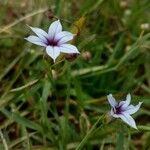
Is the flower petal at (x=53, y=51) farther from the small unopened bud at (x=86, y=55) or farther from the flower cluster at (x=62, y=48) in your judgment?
the small unopened bud at (x=86, y=55)

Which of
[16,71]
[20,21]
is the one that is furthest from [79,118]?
[20,21]

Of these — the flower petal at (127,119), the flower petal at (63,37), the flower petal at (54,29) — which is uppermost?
the flower petal at (54,29)

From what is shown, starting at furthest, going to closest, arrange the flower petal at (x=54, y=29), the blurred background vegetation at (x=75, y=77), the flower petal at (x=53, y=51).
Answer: the blurred background vegetation at (x=75, y=77) → the flower petal at (x=54, y=29) → the flower petal at (x=53, y=51)

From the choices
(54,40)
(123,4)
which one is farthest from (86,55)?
(54,40)

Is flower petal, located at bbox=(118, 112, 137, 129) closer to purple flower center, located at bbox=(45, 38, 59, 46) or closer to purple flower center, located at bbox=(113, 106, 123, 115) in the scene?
purple flower center, located at bbox=(113, 106, 123, 115)

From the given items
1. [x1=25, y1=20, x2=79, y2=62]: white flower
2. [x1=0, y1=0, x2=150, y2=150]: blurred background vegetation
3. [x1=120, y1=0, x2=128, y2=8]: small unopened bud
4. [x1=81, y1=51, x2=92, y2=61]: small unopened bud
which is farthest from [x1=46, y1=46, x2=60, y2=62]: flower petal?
[x1=120, y1=0, x2=128, y2=8]: small unopened bud

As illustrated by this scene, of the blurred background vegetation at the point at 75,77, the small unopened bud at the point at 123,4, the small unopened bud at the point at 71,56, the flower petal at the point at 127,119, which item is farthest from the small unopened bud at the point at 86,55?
the flower petal at the point at 127,119

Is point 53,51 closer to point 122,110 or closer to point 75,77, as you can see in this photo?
point 122,110
